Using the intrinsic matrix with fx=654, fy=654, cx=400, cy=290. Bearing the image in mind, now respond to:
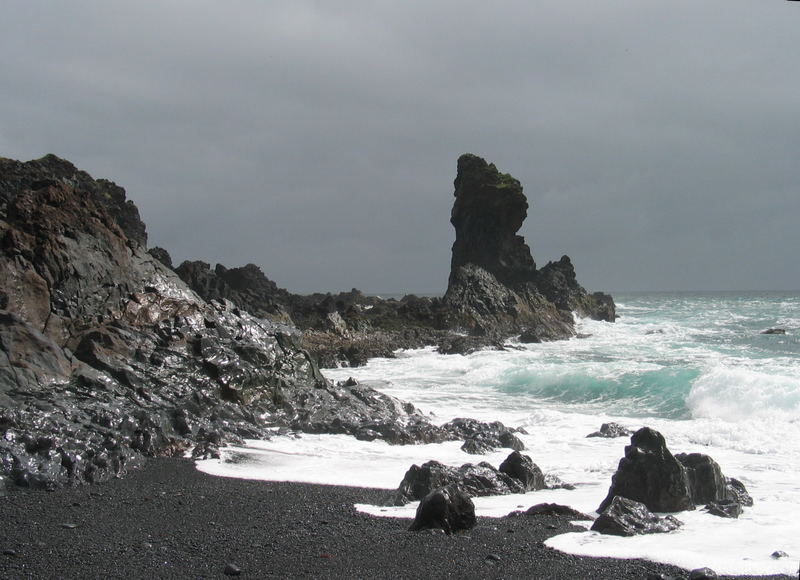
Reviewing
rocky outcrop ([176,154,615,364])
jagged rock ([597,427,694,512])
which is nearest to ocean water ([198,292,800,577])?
jagged rock ([597,427,694,512])

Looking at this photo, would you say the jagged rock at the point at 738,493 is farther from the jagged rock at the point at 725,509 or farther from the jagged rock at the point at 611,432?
the jagged rock at the point at 611,432

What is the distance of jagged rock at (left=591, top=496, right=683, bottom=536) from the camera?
654 cm

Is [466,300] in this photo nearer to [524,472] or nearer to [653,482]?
[524,472]

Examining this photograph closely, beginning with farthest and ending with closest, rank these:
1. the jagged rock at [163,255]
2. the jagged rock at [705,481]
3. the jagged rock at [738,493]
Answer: the jagged rock at [163,255] → the jagged rock at [738,493] → the jagged rock at [705,481]

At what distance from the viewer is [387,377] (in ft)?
77.3

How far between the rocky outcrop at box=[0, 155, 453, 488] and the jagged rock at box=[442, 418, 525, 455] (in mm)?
505

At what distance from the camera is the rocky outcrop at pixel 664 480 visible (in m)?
7.61

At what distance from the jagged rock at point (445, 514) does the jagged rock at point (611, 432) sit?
288 inches

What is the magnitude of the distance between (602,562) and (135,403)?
7883 millimetres

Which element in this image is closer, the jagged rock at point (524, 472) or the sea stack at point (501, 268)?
the jagged rock at point (524, 472)

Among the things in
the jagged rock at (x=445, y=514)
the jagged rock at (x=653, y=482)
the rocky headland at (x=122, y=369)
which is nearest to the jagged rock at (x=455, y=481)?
the jagged rock at (x=445, y=514)

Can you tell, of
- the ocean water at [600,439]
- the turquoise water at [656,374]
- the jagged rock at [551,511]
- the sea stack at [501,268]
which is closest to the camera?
the ocean water at [600,439]

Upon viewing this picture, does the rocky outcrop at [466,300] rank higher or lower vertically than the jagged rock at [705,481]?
higher

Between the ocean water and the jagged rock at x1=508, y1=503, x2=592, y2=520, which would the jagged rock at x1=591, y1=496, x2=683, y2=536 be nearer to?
the ocean water
